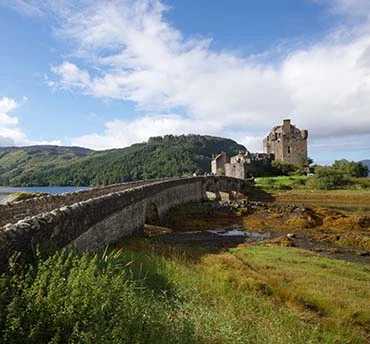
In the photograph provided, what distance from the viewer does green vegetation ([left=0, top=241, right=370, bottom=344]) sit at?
17.2 feet

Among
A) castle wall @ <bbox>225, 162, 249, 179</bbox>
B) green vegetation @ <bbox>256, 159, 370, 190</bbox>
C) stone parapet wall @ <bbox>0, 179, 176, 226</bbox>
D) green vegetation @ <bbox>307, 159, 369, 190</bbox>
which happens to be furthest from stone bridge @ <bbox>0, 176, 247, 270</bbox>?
castle wall @ <bbox>225, 162, 249, 179</bbox>

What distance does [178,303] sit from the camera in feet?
27.4

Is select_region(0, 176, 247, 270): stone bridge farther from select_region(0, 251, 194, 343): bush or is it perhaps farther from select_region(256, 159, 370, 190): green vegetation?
select_region(256, 159, 370, 190): green vegetation

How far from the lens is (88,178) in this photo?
19075 centimetres

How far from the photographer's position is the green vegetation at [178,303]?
525cm

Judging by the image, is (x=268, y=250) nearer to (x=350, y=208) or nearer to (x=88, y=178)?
(x=350, y=208)

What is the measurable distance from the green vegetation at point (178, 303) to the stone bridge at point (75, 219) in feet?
1.91

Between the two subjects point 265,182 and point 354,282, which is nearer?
point 354,282

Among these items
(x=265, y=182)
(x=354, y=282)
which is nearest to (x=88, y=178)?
(x=265, y=182)

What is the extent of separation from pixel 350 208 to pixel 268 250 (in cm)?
3273

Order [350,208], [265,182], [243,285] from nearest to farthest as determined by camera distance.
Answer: [243,285] → [350,208] → [265,182]

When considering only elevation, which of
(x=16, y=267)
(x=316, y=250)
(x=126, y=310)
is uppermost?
(x=16, y=267)

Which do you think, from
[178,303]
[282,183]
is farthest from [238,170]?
[178,303]

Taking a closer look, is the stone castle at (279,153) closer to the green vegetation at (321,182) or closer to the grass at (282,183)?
the green vegetation at (321,182)
